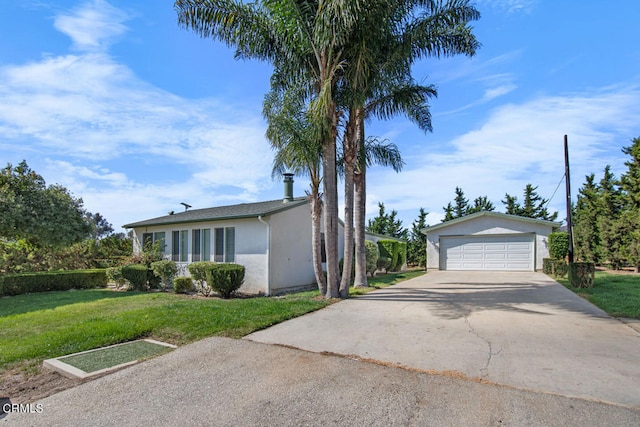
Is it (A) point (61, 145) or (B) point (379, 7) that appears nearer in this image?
(B) point (379, 7)

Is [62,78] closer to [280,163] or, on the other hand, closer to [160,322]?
[280,163]

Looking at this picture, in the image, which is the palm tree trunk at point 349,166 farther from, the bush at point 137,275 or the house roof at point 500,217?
the house roof at point 500,217

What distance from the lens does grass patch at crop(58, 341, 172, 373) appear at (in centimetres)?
448

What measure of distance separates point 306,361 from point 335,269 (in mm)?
5401

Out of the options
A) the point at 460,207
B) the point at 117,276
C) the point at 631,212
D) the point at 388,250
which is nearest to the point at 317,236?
the point at 117,276

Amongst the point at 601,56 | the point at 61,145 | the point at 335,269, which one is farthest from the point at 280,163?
the point at 601,56

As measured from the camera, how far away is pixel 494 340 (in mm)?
5352

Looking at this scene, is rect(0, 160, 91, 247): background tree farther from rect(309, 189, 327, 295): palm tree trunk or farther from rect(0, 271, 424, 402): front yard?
rect(309, 189, 327, 295): palm tree trunk

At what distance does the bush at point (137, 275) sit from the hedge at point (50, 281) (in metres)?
2.70

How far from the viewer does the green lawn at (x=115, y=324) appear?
5.28m

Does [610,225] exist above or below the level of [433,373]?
above

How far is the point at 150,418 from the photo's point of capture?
3.12 m

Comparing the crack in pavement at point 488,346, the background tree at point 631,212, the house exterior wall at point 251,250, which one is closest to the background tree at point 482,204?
the background tree at point 631,212

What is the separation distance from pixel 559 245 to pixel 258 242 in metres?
15.5
